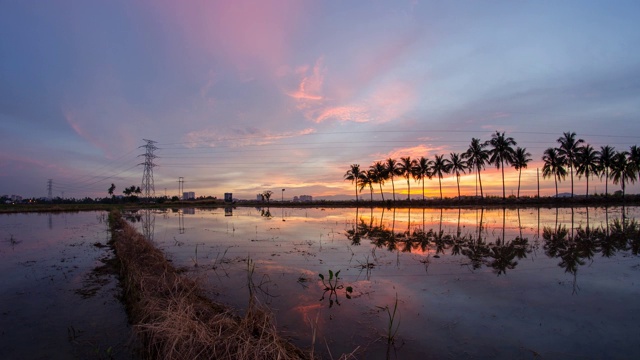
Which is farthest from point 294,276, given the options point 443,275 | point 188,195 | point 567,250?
point 188,195

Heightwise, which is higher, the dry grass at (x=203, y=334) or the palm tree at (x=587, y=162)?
the palm tree at (x=587, y=162)

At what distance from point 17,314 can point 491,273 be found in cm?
1328

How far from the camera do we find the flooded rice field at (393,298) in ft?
17.7

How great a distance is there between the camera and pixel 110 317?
22.9 feet

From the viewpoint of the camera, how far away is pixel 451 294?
7.93 metres

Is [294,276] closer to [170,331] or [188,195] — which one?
[170,331]

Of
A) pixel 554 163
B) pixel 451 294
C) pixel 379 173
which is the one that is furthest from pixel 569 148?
pixel 451 294

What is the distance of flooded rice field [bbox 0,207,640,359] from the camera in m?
5.39

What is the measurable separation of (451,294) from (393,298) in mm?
1620

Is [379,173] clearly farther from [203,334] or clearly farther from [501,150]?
[203,334]

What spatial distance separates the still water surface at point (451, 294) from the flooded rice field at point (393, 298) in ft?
0.11

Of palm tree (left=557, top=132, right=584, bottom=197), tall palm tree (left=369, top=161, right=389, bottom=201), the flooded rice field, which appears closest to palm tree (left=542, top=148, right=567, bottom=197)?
palm tree (left=557, top=132, right=584, bottom=197)

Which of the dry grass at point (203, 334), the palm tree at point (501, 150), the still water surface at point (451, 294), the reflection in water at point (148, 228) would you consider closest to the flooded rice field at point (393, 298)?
the still water surface at point (451, 294)

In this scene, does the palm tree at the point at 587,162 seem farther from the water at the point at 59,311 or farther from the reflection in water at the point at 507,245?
the water at the point at 59,311
